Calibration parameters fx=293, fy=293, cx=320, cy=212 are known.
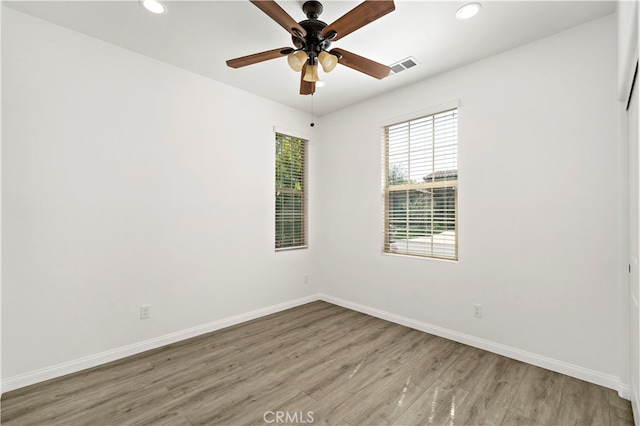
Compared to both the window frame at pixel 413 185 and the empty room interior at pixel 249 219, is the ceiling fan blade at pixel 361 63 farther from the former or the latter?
the window frame at pixel 413 185

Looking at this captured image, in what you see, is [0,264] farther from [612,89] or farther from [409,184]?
[612,89]

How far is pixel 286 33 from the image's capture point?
2.49 m

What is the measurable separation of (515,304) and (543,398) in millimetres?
782

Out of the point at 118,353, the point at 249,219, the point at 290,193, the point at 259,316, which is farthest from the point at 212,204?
the point at 118,353

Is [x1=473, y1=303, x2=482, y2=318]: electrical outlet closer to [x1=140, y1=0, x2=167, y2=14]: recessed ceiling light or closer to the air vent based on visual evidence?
the air vent

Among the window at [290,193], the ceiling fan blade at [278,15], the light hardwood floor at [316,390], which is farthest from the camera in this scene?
the window at [290,193]

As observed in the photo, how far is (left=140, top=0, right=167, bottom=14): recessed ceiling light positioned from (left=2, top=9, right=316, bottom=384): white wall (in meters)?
0.77

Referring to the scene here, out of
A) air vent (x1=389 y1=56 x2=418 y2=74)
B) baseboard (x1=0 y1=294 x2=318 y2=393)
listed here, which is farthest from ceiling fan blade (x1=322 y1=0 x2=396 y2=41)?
baseboard (x1=0 y1=294 x2=318 y2=393)

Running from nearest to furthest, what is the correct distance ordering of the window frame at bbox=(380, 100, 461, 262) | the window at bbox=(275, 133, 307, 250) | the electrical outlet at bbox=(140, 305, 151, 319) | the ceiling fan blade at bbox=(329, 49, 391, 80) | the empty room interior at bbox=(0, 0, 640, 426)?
the empty room interior at bbox=(0, 0, 640, 426) < the ceiling fan blade at bbox=(329, 49, 391, 80) < the electrical outlet at bbox=(140, 305, 151, 319) < the window frame at bbox=(380, 100, 461, 262) < the window at bbox=(275, 133, 307, 250)

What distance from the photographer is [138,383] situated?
2303 millimetres

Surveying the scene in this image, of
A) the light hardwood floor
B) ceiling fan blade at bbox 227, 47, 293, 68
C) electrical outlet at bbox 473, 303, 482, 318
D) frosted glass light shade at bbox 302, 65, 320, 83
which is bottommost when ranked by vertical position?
the light hardwood floor

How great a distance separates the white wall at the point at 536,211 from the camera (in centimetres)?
227

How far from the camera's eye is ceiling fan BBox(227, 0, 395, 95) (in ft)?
5.80

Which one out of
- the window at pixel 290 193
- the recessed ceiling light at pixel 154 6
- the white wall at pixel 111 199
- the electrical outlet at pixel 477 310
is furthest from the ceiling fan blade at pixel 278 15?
the electrical outlet at pixel 477 310
